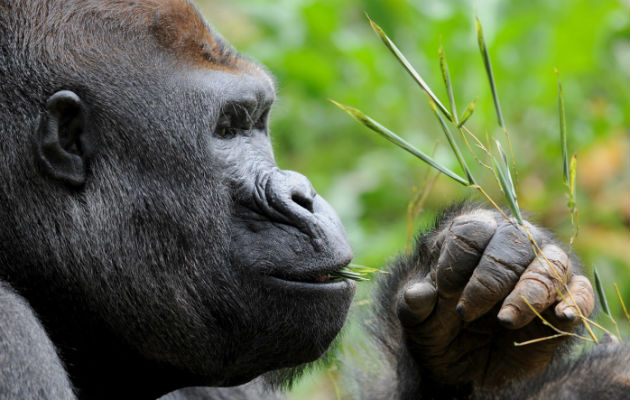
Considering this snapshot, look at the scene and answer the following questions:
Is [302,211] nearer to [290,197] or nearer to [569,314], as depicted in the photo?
[290,197]

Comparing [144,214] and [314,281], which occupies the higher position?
[144,214]

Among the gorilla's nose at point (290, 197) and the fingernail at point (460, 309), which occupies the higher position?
the gorilla's nose at point (290, 197)

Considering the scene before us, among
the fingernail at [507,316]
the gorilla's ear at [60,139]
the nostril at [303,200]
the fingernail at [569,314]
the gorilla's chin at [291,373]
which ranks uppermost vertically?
the gorilla's ear at [60,139]

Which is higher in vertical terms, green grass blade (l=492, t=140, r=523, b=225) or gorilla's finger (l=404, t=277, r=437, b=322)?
green grass blade (l=492, t=140, r=523, b=225)

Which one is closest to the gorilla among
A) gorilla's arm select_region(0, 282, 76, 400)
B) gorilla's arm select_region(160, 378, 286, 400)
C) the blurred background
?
gorilla's arm select_region(0, 282, 76, 400)

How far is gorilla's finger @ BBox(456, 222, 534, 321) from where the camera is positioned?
2400mm

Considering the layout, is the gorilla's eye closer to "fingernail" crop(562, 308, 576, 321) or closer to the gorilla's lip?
the gorilla's lip

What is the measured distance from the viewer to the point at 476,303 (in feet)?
7.92

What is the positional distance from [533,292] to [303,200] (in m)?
0.66

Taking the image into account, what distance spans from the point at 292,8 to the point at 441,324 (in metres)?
5.09

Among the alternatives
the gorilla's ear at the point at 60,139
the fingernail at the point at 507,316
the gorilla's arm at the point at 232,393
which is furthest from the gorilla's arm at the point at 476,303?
the gorilla's ear at the point at 60,139

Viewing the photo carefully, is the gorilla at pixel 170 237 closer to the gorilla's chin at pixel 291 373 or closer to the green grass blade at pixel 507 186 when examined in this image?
the green grass blade at pixel 507 186

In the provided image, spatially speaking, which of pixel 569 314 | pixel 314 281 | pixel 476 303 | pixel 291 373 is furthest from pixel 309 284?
pixel 569 314

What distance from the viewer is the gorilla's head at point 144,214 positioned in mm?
2336
